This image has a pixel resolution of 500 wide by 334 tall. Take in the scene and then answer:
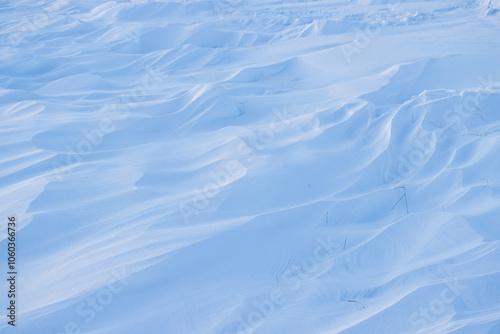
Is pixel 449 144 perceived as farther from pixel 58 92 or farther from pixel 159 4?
pixel 159 4

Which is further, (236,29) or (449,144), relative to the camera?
(236,29)

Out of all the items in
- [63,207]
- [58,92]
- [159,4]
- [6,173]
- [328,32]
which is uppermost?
[159,4]

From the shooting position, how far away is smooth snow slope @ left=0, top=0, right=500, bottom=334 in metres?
1.57

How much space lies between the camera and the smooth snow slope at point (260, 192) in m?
1.57

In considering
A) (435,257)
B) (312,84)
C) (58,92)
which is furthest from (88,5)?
(435,257)

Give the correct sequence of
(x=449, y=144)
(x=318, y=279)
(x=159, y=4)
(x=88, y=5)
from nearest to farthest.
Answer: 1. (x=318, y=279)
2. (x=449, y=144)
3. (x=159, y=4)
4. (x=88, y=5)

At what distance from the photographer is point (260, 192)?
2.26 meters

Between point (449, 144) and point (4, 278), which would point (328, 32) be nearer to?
point (449, 144)

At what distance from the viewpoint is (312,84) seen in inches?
161

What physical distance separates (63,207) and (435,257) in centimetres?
180

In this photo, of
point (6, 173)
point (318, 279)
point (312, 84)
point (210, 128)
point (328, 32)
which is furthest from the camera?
point (328, 32)

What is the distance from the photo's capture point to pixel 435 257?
1758mm

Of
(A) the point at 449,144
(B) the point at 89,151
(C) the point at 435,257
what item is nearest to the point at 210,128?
(B) the point at 89,151

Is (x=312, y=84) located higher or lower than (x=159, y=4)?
A: lower
